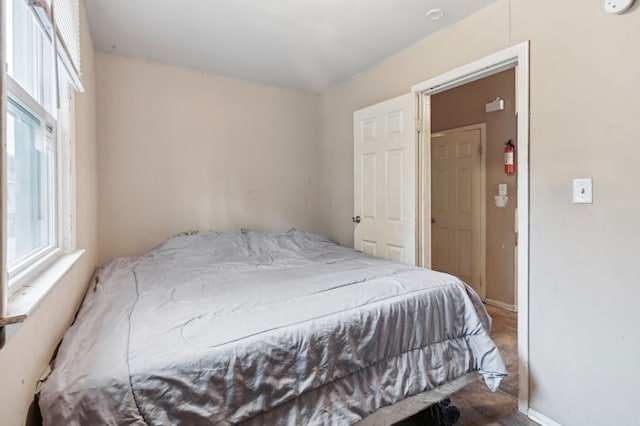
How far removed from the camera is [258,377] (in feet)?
3.85

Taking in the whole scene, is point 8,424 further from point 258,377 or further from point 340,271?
point 340,271

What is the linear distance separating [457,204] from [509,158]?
2.64ft

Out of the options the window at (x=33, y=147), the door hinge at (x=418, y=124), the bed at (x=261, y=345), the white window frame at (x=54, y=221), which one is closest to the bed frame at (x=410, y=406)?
the bed at (x=261, y=345)

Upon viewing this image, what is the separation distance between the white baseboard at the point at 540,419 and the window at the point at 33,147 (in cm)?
249

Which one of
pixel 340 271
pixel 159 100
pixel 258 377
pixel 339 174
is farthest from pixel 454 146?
pixel 258 377

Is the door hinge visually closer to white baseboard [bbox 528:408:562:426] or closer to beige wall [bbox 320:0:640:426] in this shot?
beige wall [bbox 320:0:640:426]

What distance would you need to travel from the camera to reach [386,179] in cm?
282

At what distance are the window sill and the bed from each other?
0.24m

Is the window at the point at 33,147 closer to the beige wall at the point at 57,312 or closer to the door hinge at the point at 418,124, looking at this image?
the beige wall at the point at 57,312

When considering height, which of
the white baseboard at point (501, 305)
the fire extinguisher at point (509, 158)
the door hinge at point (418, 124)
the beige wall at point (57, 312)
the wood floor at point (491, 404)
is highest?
the door hinge at point (418, 124)

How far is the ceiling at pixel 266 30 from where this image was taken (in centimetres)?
208

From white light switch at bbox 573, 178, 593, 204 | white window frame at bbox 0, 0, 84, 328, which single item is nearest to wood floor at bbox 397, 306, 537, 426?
white light switch at bbox 573, 178, 593, 204

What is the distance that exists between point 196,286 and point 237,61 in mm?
2099

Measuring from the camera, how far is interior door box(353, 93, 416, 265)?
2598 millimetres
